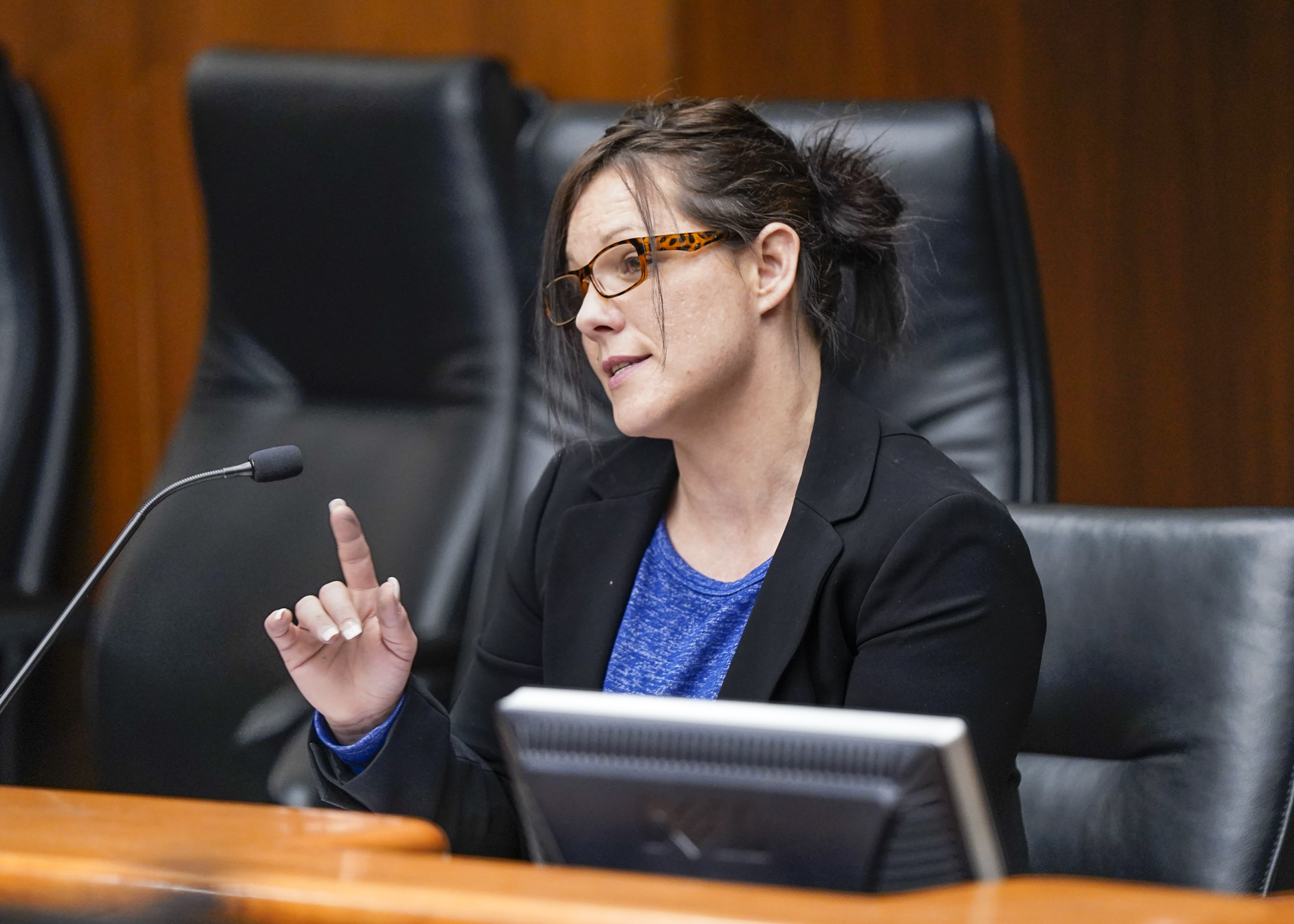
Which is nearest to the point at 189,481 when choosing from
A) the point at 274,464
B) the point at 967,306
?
the point at 274,464

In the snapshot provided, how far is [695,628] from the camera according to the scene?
51.2 inches

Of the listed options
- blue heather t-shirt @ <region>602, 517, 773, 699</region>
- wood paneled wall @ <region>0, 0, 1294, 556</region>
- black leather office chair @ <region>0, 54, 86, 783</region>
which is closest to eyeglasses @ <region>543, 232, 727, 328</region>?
blue heather t-shirt @ <region>602, 517, 773, 699</region>

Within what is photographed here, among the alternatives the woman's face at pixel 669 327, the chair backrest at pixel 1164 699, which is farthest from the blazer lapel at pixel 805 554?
the chair backrest at pixel 1164 699

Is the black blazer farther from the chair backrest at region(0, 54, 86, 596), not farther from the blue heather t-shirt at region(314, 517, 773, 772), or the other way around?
the chair backrest at region(0, 54, 86, 596)

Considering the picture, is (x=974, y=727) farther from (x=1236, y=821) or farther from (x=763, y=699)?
(x=1236, y=821)

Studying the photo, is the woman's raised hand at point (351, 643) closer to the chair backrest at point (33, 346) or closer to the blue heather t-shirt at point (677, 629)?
the blue heather t-shirt at point (677, 629)

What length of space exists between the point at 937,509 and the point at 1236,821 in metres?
0.38

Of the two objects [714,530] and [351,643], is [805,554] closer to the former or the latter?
[714,530]

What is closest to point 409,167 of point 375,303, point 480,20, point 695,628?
point 375,303

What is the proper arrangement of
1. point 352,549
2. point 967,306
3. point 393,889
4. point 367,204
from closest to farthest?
1. point 393,889
2. point 352,549
3. point 967,306
4. point 367,204

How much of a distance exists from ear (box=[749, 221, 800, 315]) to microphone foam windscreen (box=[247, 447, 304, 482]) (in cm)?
45

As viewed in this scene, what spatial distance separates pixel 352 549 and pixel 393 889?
0.51 metres

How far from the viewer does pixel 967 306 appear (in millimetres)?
1532

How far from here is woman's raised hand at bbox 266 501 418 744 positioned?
110cm
